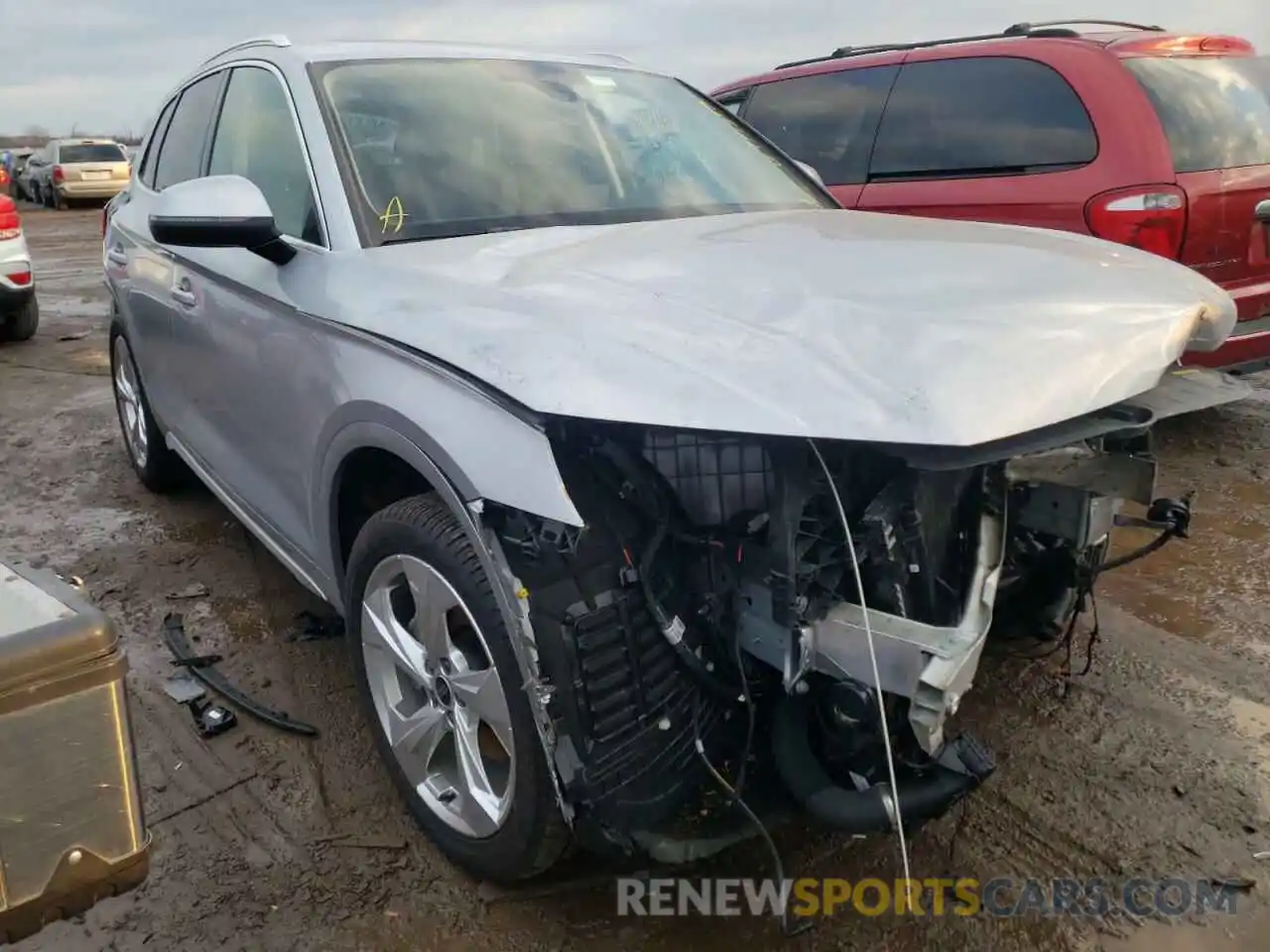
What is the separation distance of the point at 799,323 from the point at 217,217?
4.77 feet

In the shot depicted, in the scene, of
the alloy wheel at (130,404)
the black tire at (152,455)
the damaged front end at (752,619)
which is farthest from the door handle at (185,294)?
the damaged front end at (752,619)

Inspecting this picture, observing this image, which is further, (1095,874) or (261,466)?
(261,466)

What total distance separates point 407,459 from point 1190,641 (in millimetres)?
2568

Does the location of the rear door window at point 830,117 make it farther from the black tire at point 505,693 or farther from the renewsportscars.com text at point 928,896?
the renewsportscars.com text at point 928,896

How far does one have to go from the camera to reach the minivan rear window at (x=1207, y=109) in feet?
14.6

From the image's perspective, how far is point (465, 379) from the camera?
196 cm

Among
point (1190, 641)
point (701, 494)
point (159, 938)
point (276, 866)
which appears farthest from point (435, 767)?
point (1190, 641)

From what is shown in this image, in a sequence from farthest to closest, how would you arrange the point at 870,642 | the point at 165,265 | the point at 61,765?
the point at 165,265 < the point at 870,642 < the point at 61,765

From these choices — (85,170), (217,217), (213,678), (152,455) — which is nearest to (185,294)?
(217,217)

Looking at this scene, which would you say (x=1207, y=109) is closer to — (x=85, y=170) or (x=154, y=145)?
(x=154, y=145)

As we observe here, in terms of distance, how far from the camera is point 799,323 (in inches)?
71.4

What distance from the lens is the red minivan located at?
4367mm

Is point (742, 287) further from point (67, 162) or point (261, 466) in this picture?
point (67, 162)

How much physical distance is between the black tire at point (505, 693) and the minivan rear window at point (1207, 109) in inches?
149
